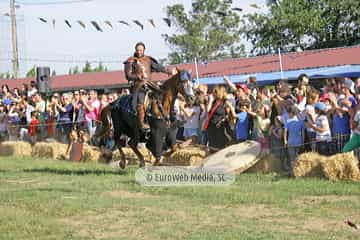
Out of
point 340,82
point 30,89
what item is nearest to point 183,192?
point 340,82

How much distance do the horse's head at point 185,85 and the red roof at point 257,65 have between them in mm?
15646

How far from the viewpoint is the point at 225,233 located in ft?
Answer: 28.2

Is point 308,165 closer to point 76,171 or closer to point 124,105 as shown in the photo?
point 124,105

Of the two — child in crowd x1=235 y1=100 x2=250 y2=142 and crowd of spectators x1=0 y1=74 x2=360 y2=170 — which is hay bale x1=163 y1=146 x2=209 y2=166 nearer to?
crowd of spectators x1=0 y1=74 x2=360 y2=170

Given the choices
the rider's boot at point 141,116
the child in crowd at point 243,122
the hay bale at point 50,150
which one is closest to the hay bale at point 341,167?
the child in crowd at point 243,122

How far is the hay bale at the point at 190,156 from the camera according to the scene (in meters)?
16.7

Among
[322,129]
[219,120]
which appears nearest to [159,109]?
[219,120]

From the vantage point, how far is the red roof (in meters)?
31.9

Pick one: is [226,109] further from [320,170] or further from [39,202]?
[39,202]

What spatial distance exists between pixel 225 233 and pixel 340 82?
25.3ft

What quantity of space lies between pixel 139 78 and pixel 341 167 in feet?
15.3

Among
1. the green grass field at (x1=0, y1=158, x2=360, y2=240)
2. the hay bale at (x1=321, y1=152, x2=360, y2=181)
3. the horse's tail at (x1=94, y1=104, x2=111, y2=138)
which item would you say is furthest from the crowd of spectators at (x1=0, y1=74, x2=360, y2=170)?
the horse's tail at (x1=94, y1=104, x2=111, y2=138)

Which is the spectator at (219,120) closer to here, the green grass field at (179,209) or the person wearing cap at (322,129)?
the green grass field at (179,209)

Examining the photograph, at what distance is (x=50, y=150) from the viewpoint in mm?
21984
